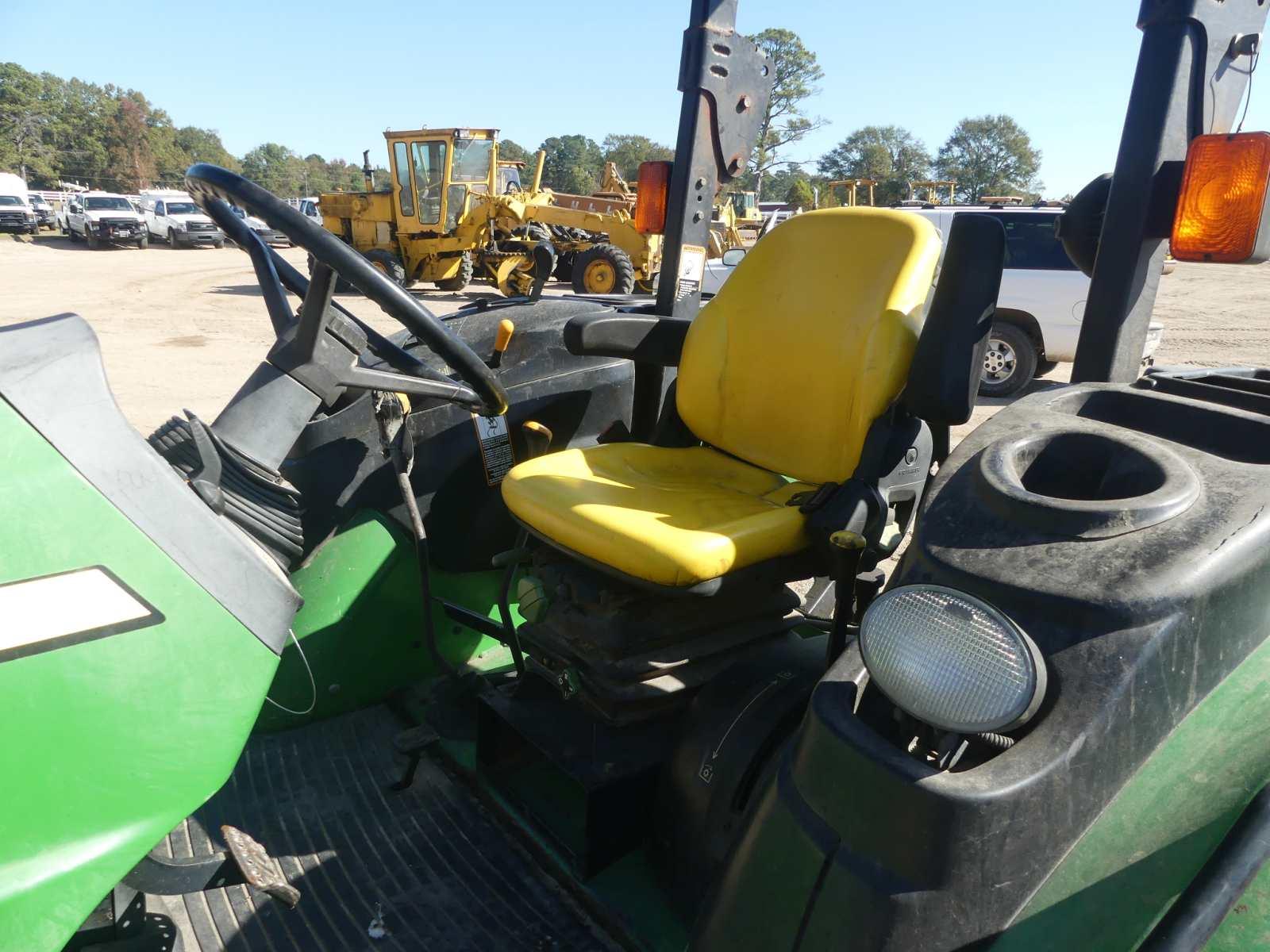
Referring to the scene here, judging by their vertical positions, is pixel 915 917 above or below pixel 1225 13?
below

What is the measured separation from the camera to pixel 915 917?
772 millimetres

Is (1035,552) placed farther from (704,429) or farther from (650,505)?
(704,429)

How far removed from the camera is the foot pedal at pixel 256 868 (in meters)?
1.31

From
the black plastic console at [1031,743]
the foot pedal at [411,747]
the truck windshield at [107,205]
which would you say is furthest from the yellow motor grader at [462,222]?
the truck windshield at [107,205]

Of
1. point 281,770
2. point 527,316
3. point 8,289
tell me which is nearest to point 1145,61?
point 527,316

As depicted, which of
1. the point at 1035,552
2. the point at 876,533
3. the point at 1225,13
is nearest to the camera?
the point at 1035,552

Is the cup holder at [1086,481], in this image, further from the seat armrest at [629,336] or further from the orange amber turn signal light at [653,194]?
the orange amber turn signal light at [653,194]

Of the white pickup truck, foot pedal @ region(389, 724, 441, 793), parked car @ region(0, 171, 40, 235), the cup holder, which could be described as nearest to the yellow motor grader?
foot pedal @ region(389, 724, 441, 793)

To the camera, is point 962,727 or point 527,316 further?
point 527,316

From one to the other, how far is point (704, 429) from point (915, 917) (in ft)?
5.02

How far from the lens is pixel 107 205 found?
24.2 m

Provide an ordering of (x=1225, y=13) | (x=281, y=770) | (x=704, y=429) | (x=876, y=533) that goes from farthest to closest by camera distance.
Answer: (x=704, y=429) < (x=281, y=770) < (x=876, y=533) < (x=1225, y=13)

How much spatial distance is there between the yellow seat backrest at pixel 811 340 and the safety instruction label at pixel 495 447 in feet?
1.51

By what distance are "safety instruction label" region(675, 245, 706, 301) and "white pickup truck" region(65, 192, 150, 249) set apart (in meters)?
25.5
